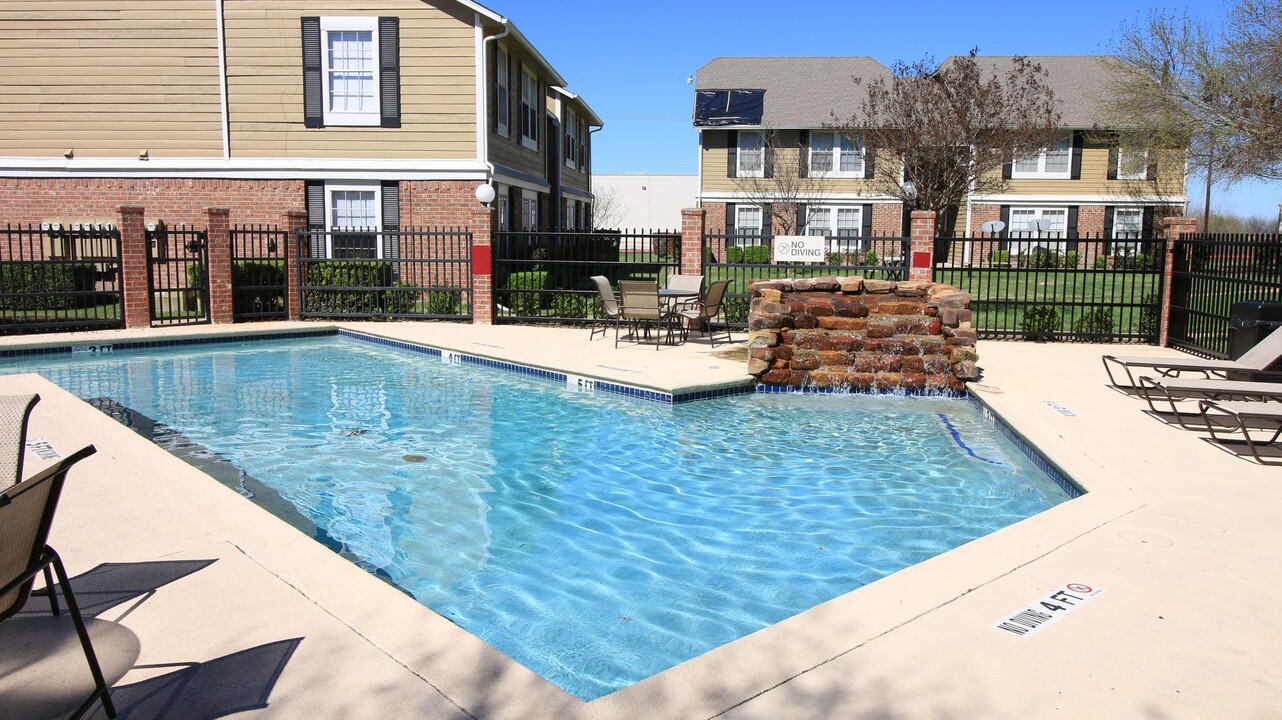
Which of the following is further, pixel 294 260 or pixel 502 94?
pixel 502 94

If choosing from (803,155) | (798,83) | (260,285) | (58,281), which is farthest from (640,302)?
(798,83)

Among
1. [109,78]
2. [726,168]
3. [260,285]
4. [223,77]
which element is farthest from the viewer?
[726,168]

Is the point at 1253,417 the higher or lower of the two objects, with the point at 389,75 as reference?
lower

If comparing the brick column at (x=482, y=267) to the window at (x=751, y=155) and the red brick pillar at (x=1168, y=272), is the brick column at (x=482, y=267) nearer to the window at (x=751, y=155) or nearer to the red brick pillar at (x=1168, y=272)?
the red brick pillar at (x=1168, y=272)

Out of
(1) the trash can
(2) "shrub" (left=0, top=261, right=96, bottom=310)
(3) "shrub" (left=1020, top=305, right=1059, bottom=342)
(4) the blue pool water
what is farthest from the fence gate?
(1) the trash can

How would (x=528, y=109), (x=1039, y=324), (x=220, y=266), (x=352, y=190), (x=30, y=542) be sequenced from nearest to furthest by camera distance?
(x=30, y=542)
(x=1039, y=324)
(x=220, y=266)
(x=352, y=190)
(x=528, y=109)

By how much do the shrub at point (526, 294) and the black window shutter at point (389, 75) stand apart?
3.99 m

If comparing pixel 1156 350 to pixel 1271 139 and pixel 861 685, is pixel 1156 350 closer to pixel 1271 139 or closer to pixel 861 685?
pixel 1271 139

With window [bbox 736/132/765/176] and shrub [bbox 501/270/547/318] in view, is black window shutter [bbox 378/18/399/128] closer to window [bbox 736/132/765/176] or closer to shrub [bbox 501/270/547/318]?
shrub [bbox 501/270/547/318]

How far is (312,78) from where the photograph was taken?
17344 mm

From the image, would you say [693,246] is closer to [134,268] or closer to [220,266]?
[220,266]

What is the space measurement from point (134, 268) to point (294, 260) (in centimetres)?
269

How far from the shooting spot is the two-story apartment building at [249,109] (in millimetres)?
17266

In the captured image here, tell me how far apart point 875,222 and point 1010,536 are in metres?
29.5
